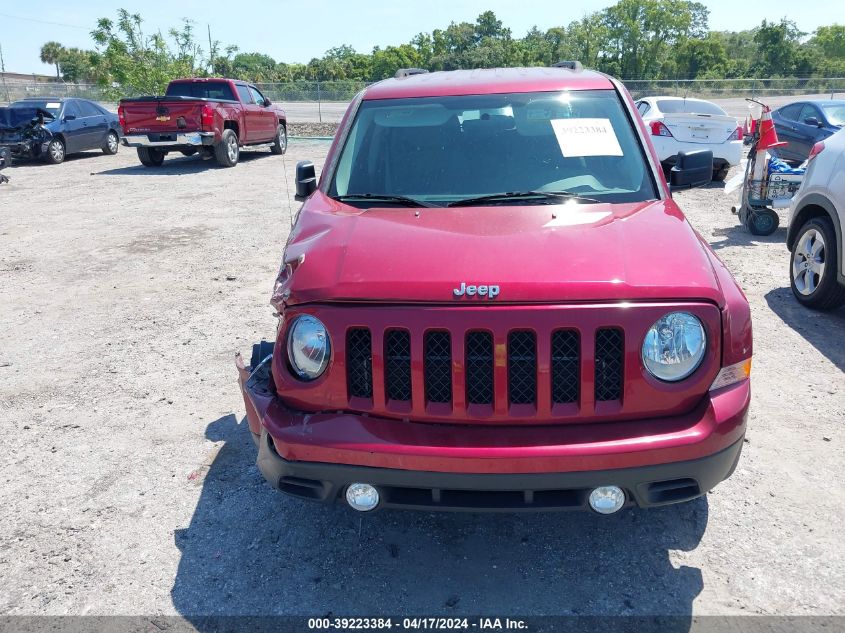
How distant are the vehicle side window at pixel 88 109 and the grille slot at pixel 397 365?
61.2 ft

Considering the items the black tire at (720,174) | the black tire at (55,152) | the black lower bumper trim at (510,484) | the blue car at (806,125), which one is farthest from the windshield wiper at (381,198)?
the black tire at (55,152)

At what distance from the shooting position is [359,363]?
2.51m

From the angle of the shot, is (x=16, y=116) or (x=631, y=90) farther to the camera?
(x=631, y=90)

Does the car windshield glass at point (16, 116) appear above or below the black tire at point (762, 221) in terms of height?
above

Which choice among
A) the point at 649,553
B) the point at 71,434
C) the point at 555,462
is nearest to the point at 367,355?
the point at 555,462

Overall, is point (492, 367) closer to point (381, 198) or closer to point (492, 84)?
point (381, 198)

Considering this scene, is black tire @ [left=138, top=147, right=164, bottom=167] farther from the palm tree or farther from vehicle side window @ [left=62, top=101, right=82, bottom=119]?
the palm tree

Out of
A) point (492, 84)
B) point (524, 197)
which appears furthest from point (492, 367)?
point (492, 84)

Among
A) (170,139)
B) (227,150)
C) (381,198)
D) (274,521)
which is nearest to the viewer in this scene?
(274,521)

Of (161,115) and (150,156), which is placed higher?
(161,115)

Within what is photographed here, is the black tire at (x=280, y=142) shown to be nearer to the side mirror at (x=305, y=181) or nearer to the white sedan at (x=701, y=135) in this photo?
the white sedan at (x=701, y=135)

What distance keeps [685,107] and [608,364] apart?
12.5 m

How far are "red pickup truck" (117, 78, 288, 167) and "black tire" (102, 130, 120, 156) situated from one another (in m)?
3.24

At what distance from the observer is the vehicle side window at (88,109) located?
18.0 meters
